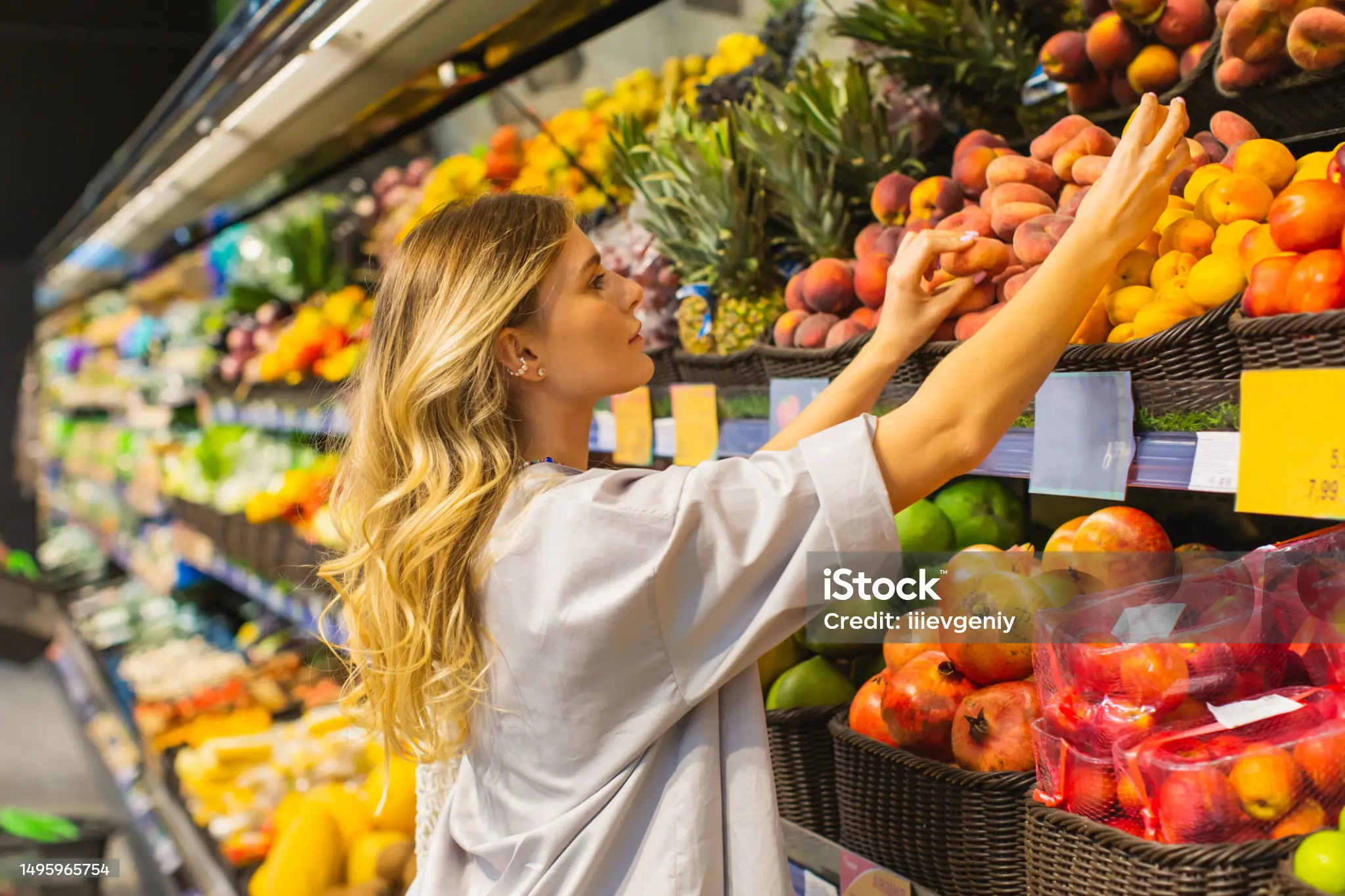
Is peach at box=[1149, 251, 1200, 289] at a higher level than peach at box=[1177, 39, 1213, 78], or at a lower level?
lower

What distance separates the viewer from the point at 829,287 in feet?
5.16

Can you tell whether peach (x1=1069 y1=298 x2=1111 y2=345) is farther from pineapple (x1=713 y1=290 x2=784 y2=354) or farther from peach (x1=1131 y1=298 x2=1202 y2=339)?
pineapple (x1=713 y1=290 x2=784 y2=354)

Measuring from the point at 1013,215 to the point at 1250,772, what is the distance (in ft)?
2.24

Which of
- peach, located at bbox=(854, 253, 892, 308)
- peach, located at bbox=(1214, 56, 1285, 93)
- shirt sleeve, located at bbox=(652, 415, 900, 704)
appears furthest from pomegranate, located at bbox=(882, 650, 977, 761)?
peach, located at bbox=(1214, 56, 1285, 93)

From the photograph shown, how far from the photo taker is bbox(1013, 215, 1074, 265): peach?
120 centimetres

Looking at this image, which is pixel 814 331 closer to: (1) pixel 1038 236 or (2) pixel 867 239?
(2) pixel 867 239

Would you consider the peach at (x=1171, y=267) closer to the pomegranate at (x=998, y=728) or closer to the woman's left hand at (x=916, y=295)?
the woman's left hand at (x=916, y=295)

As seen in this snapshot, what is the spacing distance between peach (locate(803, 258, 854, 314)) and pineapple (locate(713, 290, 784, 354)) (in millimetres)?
169

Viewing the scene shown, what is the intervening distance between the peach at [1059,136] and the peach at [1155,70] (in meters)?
0.12

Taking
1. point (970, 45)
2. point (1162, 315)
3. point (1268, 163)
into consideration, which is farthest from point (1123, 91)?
point (1162, 315)

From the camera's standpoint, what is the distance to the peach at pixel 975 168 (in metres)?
1.45

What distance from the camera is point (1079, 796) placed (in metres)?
1.00

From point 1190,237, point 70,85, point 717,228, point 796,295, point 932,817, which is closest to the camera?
point 1190,237

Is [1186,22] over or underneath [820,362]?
over
